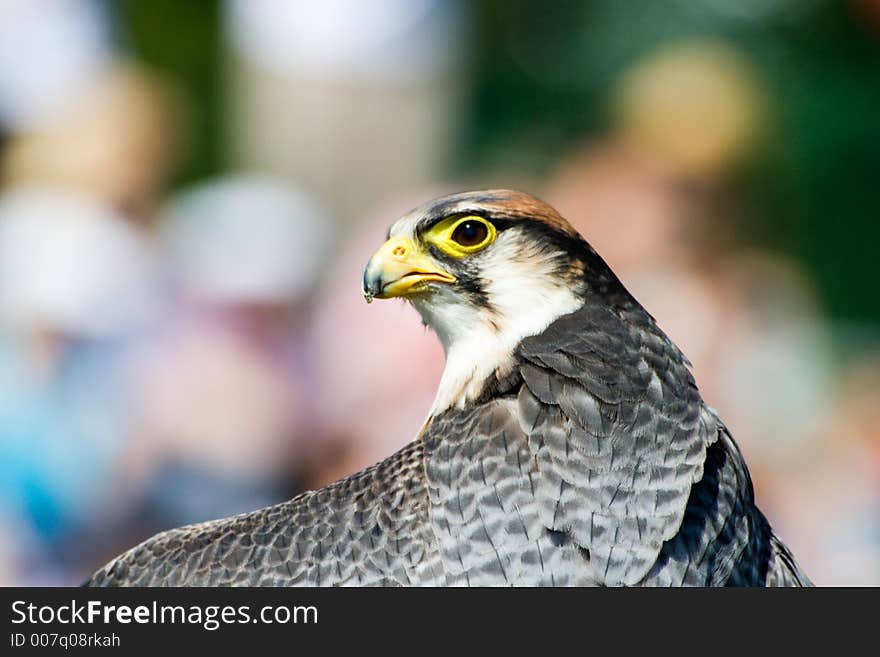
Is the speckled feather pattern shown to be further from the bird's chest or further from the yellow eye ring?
the yellow eye ring

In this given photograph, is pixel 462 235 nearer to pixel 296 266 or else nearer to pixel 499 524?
pixel 499 524

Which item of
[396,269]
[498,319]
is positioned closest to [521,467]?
[498,319]

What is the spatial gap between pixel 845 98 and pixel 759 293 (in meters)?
3.97

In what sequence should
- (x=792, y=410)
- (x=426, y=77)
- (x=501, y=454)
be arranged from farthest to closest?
(x=426, y=77)
(x=792, y=410)
(x=501, y=454)

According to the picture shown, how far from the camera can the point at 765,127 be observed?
7445mm

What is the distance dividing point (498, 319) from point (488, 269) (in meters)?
0.11

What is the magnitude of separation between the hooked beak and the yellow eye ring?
0.15 feet

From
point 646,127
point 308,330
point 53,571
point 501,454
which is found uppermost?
point 646,127

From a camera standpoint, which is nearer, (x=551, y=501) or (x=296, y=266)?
(x=551, y=501)

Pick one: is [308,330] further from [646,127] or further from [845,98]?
[845,98]

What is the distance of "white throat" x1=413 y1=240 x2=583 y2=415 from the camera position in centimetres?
279

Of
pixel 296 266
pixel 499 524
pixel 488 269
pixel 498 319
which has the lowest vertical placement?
pixel 296 266

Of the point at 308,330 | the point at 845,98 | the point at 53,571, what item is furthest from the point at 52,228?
the point at 845,98

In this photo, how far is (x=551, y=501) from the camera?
8.20ft
